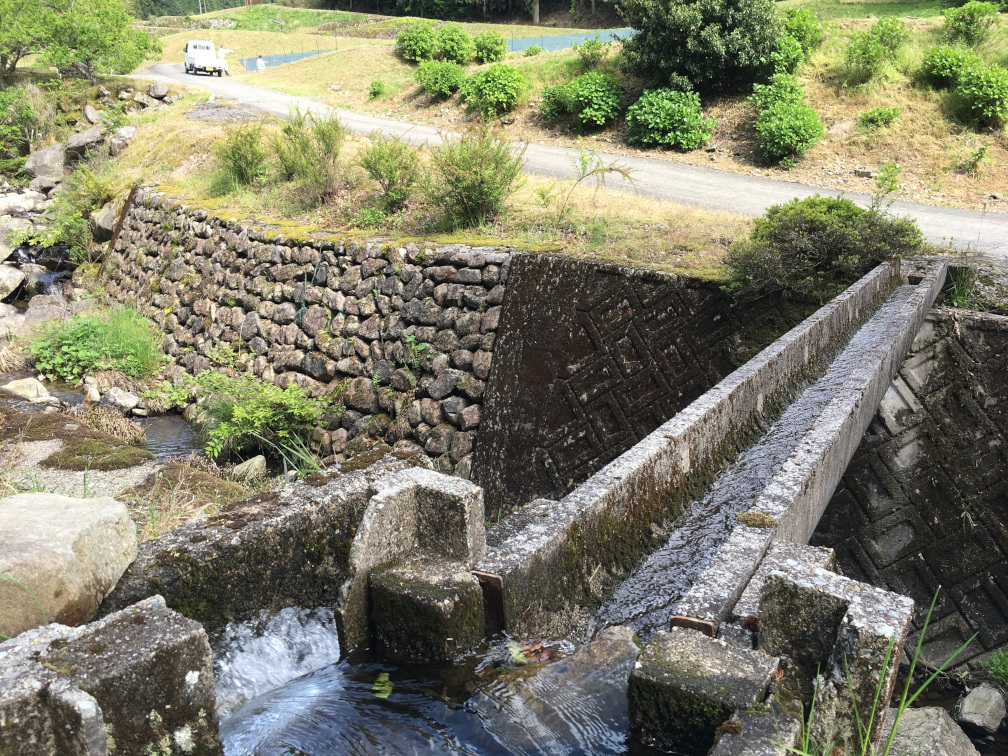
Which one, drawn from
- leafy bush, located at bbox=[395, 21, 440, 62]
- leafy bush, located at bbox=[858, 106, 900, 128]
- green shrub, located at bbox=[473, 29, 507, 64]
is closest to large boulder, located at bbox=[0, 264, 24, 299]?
leafy bush, located at bbox=[858, 106, 900, 128]

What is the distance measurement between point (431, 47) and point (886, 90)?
1594cm

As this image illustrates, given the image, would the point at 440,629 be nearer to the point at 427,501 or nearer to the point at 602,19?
the point at 427,501

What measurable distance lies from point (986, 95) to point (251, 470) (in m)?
12.6

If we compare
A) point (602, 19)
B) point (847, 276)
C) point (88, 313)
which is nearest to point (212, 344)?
point (88, 313)

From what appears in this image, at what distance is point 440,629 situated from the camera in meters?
2.33

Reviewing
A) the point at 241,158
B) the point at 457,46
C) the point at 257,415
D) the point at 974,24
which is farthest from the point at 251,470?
the point at 457,46

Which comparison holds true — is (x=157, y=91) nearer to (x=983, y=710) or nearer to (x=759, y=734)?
(x=983, y=710)

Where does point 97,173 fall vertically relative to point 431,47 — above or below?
below

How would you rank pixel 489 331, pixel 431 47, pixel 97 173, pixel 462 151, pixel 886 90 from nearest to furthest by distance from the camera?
pixel 489 331
pixel 462 151
pixel 886 90
pixel 97 173
pixel 431 47

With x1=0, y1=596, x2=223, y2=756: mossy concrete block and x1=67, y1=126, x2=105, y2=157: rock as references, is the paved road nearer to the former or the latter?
x1=67, y1=126, x2=105, y2=157: rock

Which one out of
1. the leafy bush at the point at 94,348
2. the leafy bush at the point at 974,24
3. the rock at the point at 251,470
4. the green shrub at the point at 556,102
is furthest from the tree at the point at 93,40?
the leafy bush at the point at 974,24

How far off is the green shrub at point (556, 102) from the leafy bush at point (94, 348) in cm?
969

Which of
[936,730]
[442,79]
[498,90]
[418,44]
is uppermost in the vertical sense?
[418,44]

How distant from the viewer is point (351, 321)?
26.6 feet
